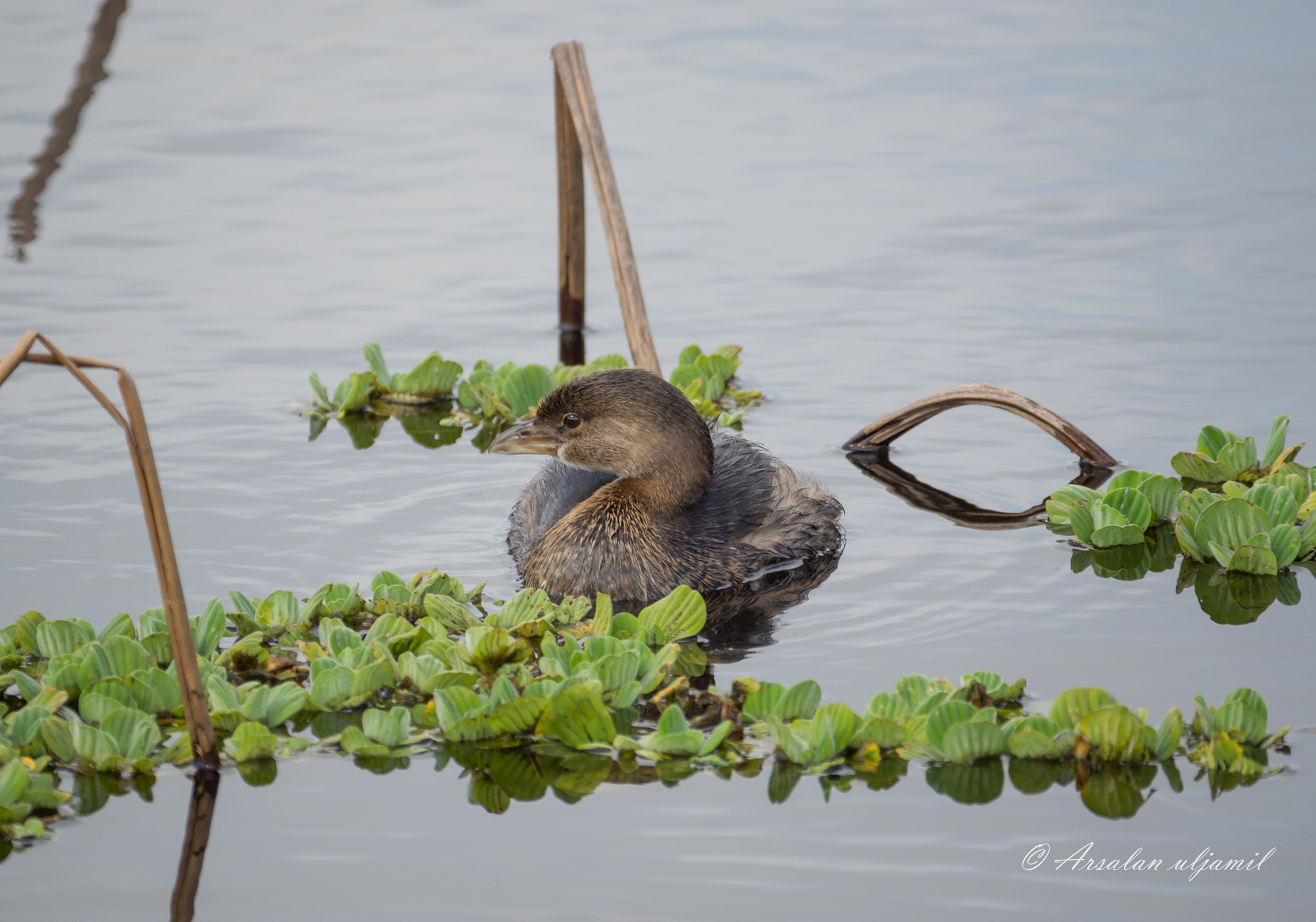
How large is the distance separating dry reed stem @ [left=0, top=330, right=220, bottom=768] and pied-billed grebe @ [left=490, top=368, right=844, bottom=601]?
208cm

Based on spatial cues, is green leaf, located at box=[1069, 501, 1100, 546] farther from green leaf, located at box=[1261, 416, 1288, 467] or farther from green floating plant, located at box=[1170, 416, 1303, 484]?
green leaf, located at box=[1261, 416, 1288, 467]

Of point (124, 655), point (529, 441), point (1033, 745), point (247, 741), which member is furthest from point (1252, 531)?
point (124, 655)

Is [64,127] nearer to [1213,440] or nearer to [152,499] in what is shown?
[1213,440]

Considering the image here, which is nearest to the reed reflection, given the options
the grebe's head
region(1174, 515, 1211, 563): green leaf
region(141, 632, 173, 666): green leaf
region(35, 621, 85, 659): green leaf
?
the grebe's head

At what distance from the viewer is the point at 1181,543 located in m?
6.65

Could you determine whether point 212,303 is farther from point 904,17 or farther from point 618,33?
point 904,17

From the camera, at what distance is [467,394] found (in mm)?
8594

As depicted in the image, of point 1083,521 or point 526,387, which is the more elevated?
point 526,387

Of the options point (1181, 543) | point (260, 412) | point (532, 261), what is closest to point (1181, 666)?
point (1181, 543)

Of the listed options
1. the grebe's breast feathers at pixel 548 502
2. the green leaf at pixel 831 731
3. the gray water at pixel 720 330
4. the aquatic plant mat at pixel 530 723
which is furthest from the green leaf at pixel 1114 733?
the grebe's breast feathers at pixel 548 502

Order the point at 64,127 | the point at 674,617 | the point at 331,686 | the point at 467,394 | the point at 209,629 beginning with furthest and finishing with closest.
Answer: the point at 64,127, the point at 467,394, the point at 674,617, the point at 209,629, the point at 331,686

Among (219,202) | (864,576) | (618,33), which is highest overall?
(618,33)

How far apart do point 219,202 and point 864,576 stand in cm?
701

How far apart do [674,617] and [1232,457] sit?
2.95 metres
